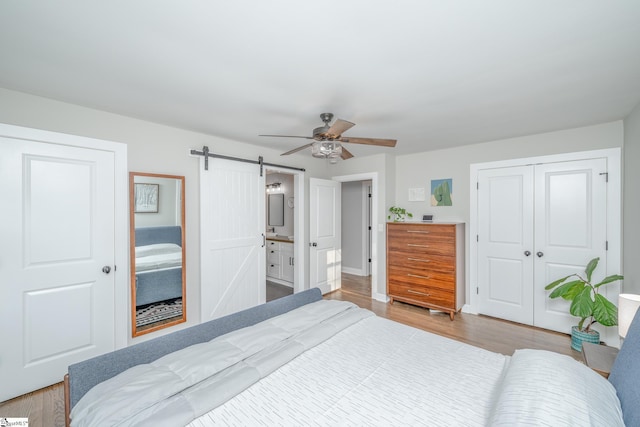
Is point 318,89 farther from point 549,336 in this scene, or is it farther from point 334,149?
point 549,336

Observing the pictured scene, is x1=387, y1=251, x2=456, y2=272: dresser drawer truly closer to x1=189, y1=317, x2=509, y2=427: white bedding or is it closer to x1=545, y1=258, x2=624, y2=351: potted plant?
x1=545, y1=258, x2=624, y2=351: potted plant

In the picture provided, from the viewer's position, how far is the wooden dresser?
353 cm

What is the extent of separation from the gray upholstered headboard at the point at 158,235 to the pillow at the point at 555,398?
3.02 metres

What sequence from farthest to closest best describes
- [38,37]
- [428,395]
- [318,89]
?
[318,89] → [38,37] → [428,395]

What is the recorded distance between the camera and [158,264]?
9.43ft

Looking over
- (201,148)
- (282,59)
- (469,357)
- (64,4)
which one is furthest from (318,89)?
(469,357)

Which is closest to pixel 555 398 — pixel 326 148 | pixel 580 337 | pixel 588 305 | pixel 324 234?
pixel 326 148

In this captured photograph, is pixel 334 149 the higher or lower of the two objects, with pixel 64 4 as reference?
lower

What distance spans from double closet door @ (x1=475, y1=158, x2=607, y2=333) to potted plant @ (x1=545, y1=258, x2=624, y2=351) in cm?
26

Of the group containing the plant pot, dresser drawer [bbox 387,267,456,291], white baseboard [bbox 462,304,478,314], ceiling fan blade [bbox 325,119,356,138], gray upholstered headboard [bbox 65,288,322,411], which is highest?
ceiling fan blade [bbox 325,119,356,138]

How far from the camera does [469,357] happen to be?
1.54m

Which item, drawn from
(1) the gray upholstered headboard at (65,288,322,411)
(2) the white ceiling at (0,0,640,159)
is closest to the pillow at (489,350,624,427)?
(1) the gray upholstered headboard at (65,288,322,411)

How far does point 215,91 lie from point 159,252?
71.4 inches

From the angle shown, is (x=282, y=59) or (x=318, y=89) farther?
(x=318, y=89)
